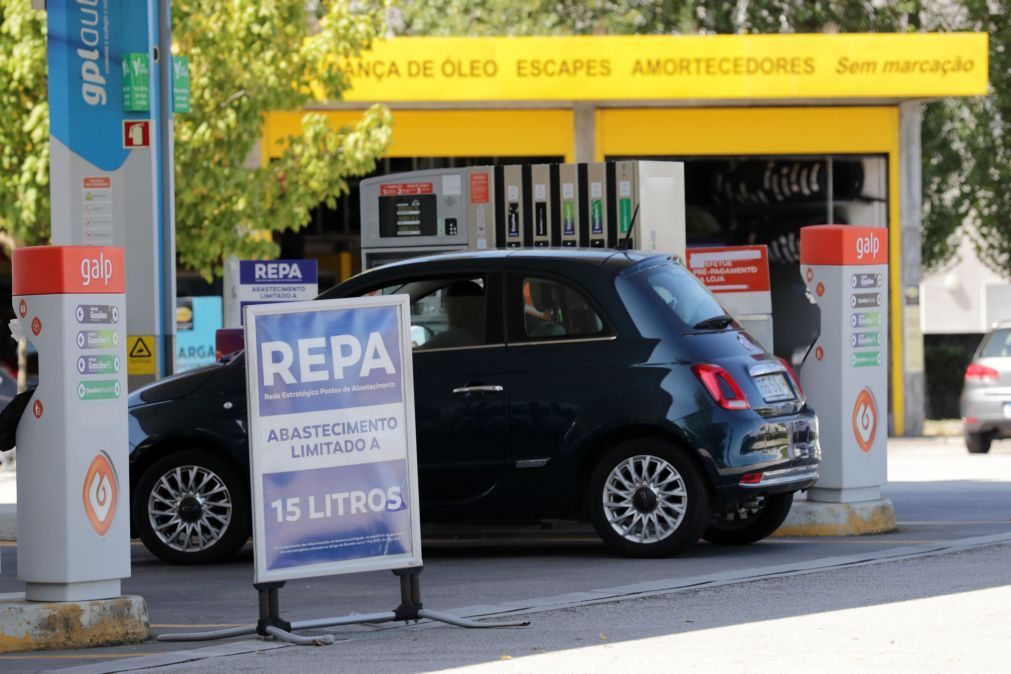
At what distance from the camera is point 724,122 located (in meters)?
24.9

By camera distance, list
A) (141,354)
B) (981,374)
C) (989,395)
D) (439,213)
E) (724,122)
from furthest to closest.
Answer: (724,122), (981,374), (989,395), (439,213), (141,354)

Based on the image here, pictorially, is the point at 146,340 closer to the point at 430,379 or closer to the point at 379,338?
the point at 430,379

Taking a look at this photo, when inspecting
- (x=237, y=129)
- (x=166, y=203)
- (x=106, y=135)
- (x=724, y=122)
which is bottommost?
(x=166, y=203)

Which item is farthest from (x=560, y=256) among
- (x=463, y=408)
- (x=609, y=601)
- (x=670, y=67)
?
(x=670, y=67)

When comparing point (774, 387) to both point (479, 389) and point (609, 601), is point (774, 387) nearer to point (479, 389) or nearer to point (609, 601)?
point (479, 389)

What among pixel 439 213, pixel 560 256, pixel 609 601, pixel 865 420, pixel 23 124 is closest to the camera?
pixel 609 601

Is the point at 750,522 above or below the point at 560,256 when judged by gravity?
below

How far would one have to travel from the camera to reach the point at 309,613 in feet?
30.7

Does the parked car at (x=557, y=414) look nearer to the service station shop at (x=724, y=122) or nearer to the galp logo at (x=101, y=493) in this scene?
the galp logo at (x=101, y=493)

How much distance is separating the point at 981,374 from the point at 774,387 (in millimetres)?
10639

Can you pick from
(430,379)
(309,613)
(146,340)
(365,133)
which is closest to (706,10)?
(365,133)

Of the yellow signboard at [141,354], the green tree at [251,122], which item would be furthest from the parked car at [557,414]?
the green tree at [251,122]

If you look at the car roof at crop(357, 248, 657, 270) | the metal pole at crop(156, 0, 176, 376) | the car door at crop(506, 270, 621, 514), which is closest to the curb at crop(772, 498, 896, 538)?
the car door at crop(506, 270, 621, 514)

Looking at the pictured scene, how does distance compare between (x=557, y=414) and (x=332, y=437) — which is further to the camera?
(x=557, y=414)
